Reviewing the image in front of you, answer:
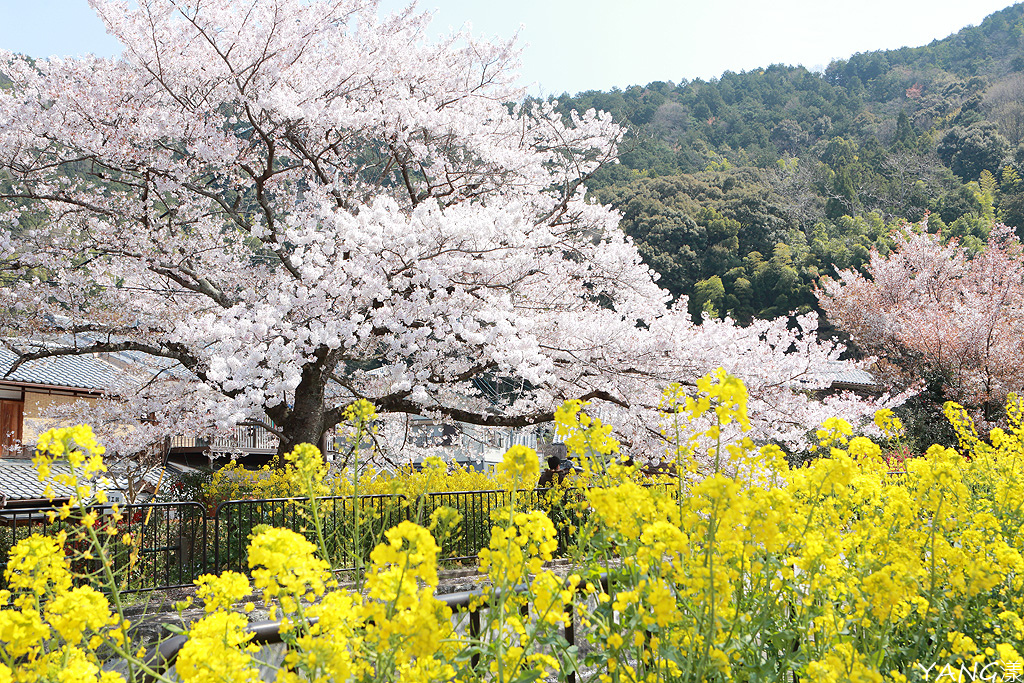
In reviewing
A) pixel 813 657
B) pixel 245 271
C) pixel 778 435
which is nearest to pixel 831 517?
pixel 813 657

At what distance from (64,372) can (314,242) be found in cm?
1315

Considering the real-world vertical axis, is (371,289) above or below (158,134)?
below

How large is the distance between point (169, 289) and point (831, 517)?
8069 mm

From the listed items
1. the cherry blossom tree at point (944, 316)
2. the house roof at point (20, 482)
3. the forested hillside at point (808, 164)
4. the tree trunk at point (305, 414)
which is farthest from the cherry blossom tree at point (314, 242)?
the forested hillside at point (808, 164)

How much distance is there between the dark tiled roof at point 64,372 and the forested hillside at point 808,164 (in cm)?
2031

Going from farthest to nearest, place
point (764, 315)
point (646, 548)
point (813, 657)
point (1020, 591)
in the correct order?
point (764, 315) → point (1020, 591) → point (813, 657) → point (646, 548)

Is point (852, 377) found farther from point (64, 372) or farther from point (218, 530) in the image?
point (64, 372)

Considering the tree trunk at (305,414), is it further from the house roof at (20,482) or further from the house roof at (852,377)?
the house roof at (852,377)

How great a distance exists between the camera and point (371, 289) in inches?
267

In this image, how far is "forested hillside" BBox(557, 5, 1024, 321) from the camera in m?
31.8

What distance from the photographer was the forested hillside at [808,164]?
31750mm

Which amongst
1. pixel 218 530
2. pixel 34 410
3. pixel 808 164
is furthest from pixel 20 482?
pixel 808 164

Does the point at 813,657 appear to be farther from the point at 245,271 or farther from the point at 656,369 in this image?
the point at 245,271

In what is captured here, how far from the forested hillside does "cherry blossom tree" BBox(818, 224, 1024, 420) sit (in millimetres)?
4359
